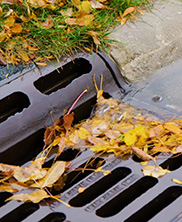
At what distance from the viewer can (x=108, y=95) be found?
2551 millimetres

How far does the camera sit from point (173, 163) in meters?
2.00

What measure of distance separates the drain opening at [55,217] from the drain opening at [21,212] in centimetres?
7

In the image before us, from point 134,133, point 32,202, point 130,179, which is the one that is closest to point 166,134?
point 134,133

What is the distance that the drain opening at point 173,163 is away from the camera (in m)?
1.98

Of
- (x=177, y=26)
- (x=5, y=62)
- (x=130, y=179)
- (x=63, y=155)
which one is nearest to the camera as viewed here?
(x=130, y=179)

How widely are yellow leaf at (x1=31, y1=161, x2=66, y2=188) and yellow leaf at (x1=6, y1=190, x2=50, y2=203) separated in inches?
1.7

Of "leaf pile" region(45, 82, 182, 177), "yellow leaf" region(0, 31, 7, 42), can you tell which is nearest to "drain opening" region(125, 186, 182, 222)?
"leaf pile" region(45, 82, 182, 177)

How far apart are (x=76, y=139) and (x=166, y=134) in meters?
0.47

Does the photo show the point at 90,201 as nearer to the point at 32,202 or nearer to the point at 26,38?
the point at 32,202

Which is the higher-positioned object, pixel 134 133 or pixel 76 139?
pixel 76 139

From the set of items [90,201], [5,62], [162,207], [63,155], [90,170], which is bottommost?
[162,207]

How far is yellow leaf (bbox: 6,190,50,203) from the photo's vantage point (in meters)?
1.84

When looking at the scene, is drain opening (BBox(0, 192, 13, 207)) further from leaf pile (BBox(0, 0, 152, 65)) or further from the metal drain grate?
leaf pile (BBox(0, 0, 152, 65))

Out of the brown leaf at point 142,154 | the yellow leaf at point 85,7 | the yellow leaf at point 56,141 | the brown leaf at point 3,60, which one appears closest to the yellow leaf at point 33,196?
the yellow leaf at point 56,141
